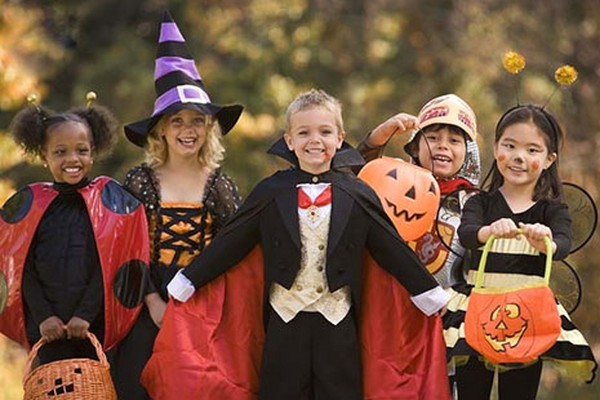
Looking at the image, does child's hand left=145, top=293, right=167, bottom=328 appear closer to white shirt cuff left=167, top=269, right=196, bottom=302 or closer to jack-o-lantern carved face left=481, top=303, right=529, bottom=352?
white shirt cuff left=167, top=269, right=196, bottom=302

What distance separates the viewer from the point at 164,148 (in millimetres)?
6605

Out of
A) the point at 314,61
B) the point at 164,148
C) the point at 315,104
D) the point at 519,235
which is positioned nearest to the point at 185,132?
the point at 164,148

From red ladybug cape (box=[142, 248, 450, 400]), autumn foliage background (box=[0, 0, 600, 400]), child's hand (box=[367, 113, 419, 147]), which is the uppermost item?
autumn foliage background (box=[0, 0, 600, 400])

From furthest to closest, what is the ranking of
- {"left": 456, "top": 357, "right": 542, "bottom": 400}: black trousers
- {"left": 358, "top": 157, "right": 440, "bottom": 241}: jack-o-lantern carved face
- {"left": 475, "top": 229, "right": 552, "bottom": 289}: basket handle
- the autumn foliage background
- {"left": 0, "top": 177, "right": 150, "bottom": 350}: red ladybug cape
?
the autumn foliage background → {"left": 0, "top": 177, "right": 150, "bottom": 350}: red ladybug cape → {"left": 358, "top": 157, "right": 440, "bottom": 241}: jack-o-lantern carved face → {"left": 456, "top": 357, "right": 542, "bottom": 400}: black trousers → {"left": 475, "top": 229, "right": 552, "bottom": 289}: basket handle

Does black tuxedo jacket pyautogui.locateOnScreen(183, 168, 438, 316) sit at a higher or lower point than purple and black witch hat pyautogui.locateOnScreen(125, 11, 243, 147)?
lower

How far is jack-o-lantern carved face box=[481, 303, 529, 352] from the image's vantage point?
5387mm

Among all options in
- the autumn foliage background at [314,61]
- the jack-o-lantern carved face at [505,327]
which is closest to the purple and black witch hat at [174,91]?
the jack-o-lantern carved face at [505,327]

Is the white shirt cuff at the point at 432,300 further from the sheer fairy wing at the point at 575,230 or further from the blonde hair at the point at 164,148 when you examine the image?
the blonde hair at the point at 164,148

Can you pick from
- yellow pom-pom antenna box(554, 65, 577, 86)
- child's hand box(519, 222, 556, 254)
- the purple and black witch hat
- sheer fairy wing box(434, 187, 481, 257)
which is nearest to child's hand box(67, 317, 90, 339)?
the purple and black witch hat

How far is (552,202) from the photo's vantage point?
5.71 meters

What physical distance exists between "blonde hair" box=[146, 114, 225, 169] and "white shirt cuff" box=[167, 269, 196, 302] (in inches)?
30.7

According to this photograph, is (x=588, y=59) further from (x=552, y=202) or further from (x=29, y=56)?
(x=552, y=202)

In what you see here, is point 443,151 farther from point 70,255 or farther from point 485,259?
point 70,255

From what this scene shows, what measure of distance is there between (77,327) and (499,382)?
1897 millimetres
